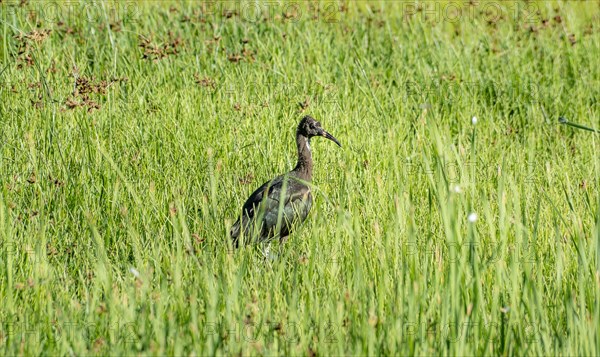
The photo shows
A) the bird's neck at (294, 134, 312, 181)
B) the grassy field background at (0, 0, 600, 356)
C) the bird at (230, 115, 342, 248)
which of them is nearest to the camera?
the grassy field background at (0, 0, 600, 356)

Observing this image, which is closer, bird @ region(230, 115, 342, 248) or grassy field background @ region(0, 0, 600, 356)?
grassy field background @ region(0, 0, 600, 356)

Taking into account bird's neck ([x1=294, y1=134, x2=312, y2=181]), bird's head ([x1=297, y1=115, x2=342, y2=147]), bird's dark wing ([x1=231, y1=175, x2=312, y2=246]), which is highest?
bird's head ([x1=297, y1=115, x2=342, y2=147])

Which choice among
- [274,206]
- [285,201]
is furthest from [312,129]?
[274,206]

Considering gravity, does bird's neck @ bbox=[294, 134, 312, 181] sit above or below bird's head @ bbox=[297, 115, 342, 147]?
below

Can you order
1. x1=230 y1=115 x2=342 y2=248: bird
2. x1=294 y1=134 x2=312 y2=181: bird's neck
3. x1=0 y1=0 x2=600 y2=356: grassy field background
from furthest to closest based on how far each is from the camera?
x1=294 y1=134 x2=312 y2=181: bird's neck < x1=230 y1=115 x2=342 y2=248: bird < x1=0 y1=0 x2=600 y2=356: grassy field background

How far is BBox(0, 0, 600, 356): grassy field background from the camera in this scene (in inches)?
126

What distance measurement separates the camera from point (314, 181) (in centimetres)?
565

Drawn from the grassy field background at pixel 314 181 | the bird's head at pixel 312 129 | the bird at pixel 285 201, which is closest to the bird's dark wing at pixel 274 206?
the bird at pixel 285 201

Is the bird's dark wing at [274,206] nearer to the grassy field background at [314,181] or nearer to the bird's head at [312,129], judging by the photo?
the grassy field background at [314,181]

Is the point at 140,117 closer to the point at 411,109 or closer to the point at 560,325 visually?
the point at 411,109

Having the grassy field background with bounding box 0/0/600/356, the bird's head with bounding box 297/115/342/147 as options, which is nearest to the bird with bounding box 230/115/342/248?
the bird's head with bounding box 297/115/342/147

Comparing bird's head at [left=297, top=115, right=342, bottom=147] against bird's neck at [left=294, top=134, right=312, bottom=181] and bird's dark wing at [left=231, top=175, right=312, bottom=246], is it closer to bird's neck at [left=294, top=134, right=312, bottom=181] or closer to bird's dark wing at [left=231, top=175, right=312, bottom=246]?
bird's neck at [left=294, top=134, right=312, bottom=181]

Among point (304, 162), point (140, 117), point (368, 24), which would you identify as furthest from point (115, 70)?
point (368, 24)

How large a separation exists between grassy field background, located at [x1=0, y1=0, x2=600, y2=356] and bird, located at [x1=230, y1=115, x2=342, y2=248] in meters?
0.15
